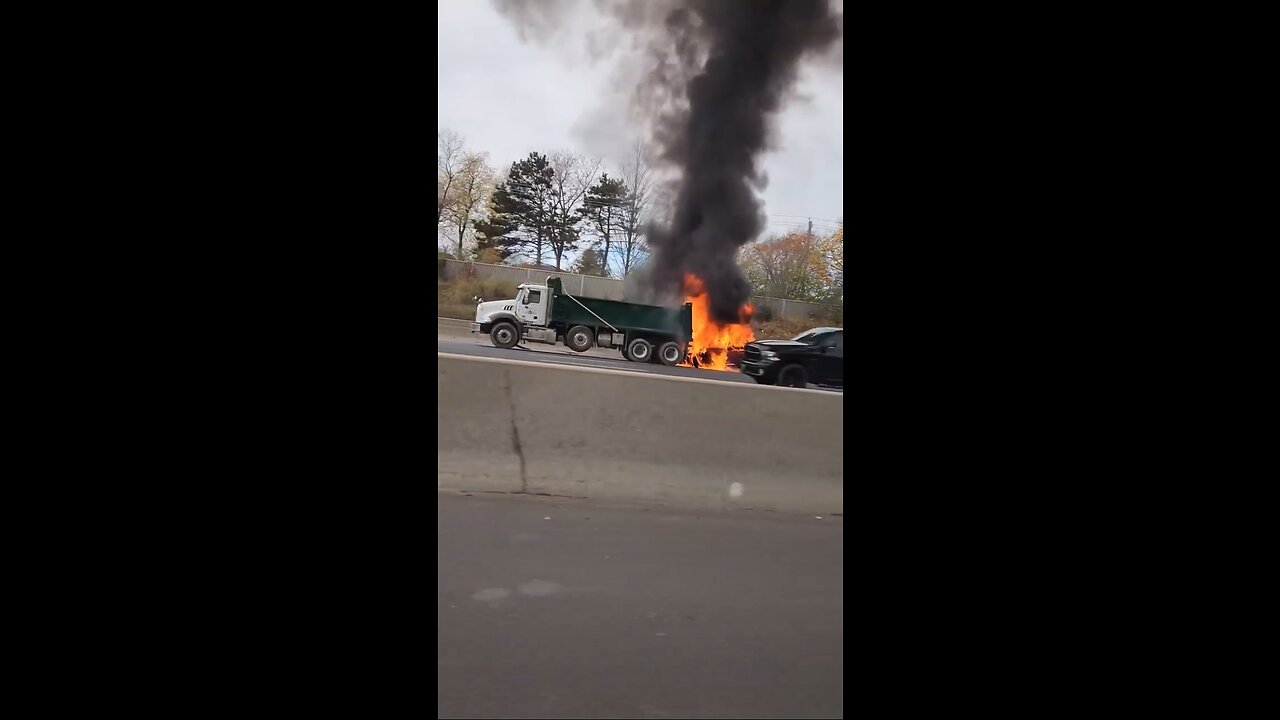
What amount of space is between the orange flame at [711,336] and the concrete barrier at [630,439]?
15193mm

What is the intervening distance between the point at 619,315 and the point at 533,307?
2.12 m

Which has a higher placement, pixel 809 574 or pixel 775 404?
pixel 775 404

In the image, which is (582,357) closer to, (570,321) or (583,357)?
(583,357)

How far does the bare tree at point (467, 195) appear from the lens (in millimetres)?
26938

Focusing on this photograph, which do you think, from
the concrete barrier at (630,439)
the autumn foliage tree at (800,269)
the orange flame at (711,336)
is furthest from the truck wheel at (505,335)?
the concrete barrier at (630,439)

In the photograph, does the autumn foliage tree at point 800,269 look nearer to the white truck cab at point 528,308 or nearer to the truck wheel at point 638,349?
the truck wheel at point 638,349

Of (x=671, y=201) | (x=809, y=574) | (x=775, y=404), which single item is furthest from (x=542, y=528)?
(x=671, y=201)

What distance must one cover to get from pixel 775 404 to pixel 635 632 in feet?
8.36

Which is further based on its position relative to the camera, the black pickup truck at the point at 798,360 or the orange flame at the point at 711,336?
the orange flame at the point at 711,336

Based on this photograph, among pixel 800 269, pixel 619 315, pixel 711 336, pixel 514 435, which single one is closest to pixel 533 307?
pixel 619 315

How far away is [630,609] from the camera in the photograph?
325 cm
